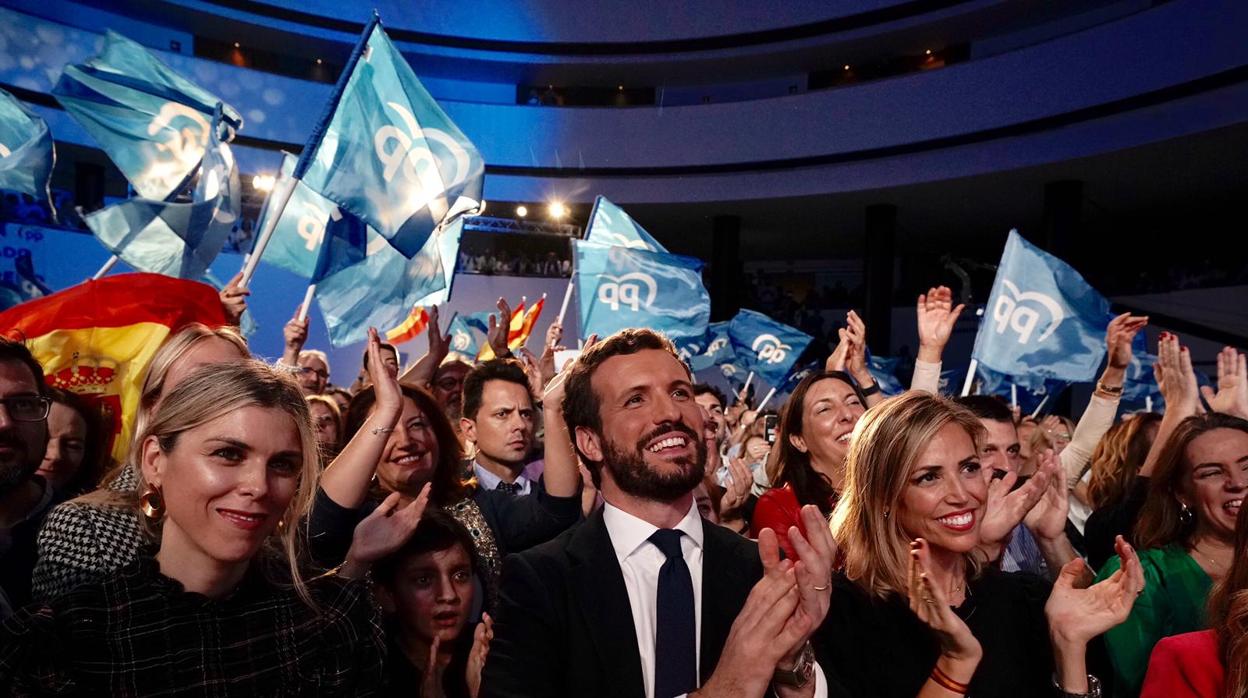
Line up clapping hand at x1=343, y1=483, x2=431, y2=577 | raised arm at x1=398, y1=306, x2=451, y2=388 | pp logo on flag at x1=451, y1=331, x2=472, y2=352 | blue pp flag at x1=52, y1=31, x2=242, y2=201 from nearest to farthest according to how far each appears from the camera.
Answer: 1. clapping hand at x1=343, y1=483, x2=431, y2=577
2. raised arm at x1=398, y1=306, x2=451, y2=388
3. blue pp flag at x1=52, y1=31, x2=242, y2=201
4. pp logo on flag at x1=451, y1=331, x2=472, y2=352

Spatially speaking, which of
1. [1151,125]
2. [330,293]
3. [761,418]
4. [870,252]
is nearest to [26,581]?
[330,293]

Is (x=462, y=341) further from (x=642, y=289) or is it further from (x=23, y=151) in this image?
(x=23, y=151)

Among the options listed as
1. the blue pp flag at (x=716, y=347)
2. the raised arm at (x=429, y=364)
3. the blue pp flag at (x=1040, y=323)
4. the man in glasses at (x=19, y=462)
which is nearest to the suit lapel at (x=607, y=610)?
the man in glasses at (x=19, y=462)

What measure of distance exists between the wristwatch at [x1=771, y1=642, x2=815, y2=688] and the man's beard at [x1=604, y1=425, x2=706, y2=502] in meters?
0.40

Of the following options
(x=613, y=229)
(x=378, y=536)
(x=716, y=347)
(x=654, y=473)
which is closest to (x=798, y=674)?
(x=654, y=473)

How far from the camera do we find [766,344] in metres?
10.7

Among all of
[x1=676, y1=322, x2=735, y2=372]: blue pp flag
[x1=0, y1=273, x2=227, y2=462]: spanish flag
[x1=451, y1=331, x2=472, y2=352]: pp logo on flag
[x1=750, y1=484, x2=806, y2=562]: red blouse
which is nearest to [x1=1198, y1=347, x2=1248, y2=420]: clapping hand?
[x1=750, y1=484, x2=806, y2=562]: red blouse

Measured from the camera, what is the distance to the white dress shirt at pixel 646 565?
2.02m

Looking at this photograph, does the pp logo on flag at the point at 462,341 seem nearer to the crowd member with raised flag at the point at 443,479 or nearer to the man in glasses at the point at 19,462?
the crowd member with raised flag at the point at 443,479

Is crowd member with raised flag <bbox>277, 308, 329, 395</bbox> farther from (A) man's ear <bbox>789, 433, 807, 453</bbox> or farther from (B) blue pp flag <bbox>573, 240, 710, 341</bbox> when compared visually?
(A) man's ear <bbox>789, 433, 807, 453</bbox>

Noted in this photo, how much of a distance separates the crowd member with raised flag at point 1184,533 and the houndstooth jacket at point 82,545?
97.8 inches

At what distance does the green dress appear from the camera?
272 centimetres

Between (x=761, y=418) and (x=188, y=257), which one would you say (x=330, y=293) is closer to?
(x=188, y=257)

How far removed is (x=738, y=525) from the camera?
3.99 metres
